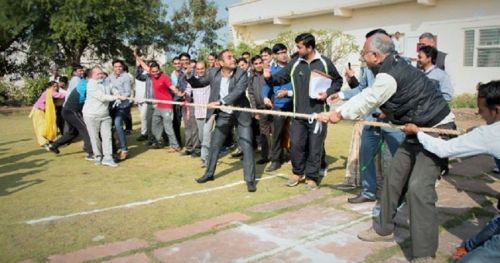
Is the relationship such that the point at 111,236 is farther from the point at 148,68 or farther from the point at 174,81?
the point at 174,81

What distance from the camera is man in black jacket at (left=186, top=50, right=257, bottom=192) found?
19.6 ft

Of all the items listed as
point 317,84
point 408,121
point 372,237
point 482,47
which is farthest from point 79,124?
point 482,47

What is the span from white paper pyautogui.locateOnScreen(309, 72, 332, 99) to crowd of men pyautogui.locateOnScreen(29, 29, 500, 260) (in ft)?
0.07

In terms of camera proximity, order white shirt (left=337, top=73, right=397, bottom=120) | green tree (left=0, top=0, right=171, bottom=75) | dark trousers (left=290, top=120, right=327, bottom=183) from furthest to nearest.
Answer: green tree (left=0, top=0, right=171, bottom=75), dark trousers (left=290, top=120, right=327, bottom=183), white shirt (left=337, top=73, right=397, bottom=120)

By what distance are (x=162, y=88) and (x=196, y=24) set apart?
20.3 metres

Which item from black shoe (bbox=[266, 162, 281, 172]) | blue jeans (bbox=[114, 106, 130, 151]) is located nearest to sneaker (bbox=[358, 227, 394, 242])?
black shoe (bbox=[266, 162, 281, 172])

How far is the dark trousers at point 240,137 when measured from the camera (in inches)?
233

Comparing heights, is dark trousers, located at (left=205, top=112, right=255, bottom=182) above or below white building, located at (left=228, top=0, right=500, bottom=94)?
below

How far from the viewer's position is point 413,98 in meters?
3.71

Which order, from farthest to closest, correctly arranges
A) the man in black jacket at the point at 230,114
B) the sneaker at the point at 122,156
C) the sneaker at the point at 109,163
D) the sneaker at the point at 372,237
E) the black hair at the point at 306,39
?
the sneaker at the point at 122,156 < the sneaker at the point at 109,163 < the man in black jacket at the point at 230,114 < the black hair at the point at 306,39 < the sneaker at the point at 372,237

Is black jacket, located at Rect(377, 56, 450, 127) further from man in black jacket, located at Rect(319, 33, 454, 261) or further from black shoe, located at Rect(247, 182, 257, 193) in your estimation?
black shoe, located at Rect(247, 182, 257, 193)

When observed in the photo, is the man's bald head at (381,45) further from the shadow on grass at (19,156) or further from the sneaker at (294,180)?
the shadow on grass at (19,156)

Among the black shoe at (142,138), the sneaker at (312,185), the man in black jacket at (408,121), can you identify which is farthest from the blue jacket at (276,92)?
the black shoe at (142,138)

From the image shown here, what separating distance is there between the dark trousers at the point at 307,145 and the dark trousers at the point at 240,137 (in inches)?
23.4
